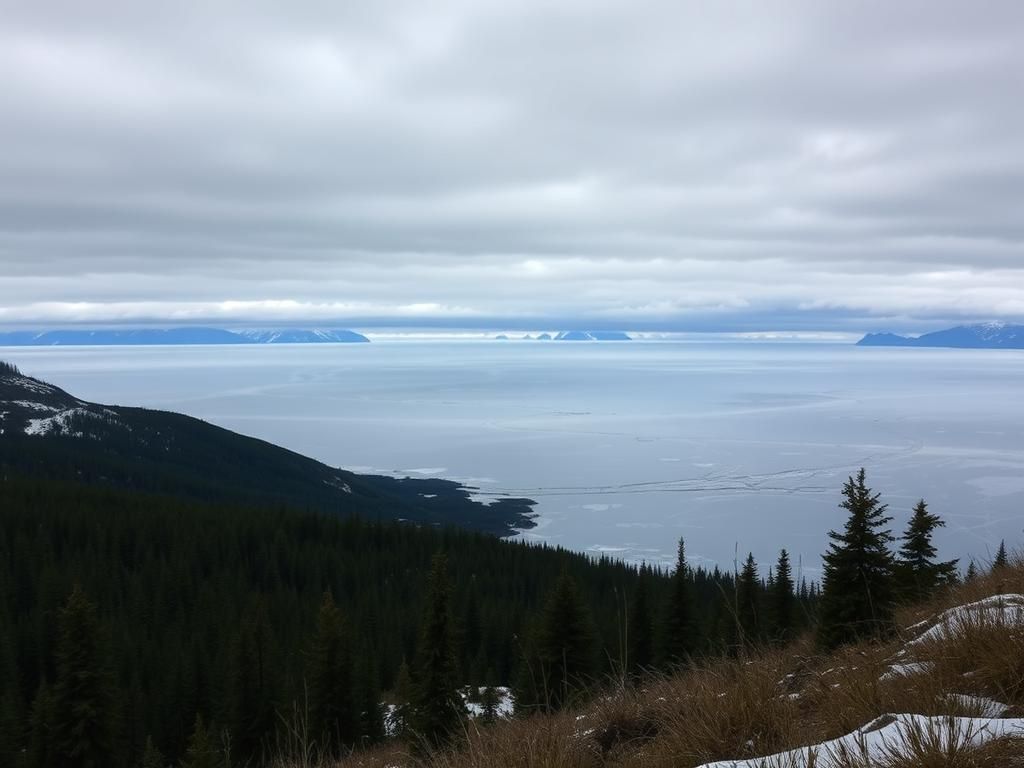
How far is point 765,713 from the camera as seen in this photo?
15.7 ft

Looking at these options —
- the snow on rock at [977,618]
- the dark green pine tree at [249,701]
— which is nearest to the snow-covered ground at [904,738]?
the snow on rock at [977,618]

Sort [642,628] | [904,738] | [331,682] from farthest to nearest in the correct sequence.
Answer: [642,628] < [331,682] < [904,738]

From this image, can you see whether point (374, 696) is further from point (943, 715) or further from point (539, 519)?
point (539, 519)

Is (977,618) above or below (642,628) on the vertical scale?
above

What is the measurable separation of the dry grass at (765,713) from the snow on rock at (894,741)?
0.03m

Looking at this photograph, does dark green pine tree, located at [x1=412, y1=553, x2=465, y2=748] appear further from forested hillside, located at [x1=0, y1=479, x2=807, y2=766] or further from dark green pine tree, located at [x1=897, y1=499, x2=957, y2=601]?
dark green pine tree, located at [x1=897, y1=499, x2=957, y2=601]

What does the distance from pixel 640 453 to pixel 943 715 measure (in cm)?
18286

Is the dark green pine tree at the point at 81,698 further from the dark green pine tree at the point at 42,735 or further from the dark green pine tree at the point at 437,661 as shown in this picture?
the dark green pine tree at the point at 437,661

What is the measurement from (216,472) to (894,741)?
634 feet

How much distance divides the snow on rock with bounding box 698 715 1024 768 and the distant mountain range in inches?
4843

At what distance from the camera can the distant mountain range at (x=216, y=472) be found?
463 feet

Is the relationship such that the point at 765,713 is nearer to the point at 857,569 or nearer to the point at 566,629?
the point at 857,569

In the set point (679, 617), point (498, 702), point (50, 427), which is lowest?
point (498, 702)

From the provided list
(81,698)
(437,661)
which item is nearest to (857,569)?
(437,661)
